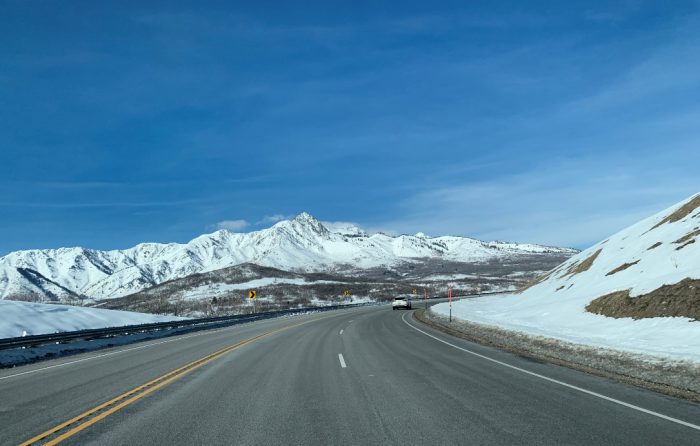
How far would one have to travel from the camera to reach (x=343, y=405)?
838 cm

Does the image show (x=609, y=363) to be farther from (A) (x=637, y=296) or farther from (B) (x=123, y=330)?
(B) (x=123, y=330)

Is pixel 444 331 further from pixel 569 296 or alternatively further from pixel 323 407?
pixel 323 407

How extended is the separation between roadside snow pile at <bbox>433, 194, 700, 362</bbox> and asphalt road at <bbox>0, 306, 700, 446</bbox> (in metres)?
4.25

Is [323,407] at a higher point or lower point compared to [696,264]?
lower

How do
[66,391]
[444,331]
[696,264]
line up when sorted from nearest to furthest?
[66,391] < [696,264] < [444,331]

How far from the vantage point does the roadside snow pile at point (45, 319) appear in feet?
103

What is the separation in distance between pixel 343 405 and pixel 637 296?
60.6ft

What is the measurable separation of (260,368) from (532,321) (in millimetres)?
17320

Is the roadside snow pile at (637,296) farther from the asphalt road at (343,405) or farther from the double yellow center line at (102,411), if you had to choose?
the double yellow center line at (102,411)

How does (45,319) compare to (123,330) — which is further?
(45,319)

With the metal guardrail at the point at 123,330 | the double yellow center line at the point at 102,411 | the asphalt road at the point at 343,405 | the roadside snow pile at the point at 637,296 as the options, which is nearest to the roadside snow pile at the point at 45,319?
the metal guardrail at the point at 123,330

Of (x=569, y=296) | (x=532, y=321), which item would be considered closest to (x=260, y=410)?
(x=532, y=321)

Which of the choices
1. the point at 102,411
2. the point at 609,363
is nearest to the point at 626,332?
the point at 609,363

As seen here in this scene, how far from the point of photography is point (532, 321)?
2598 cm
